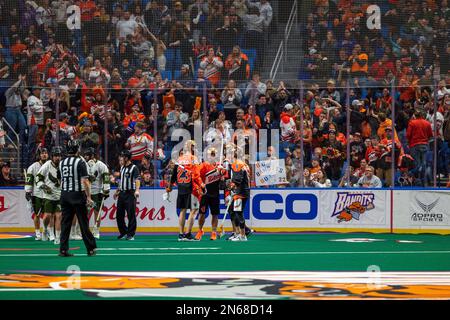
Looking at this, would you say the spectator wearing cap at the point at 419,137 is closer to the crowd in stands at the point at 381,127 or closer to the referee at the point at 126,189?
the crowd in stands at the point at 381,127

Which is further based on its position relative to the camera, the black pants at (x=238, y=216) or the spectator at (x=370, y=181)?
the spectator at (x=370, y=181)

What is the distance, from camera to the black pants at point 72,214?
1619 centimetres

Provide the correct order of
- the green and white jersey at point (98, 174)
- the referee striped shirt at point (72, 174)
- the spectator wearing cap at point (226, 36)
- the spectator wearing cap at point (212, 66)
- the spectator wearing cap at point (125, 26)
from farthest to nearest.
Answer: the spectator wearing cap at point (125, 26) → the spectator wearing cap at point (226, 36) → the spectator wearing cap at point (212, 66) → the green and white jersey at point (98, 174) → the referee striped shirt at point (72, 174)

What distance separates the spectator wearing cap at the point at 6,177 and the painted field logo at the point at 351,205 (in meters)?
7.95

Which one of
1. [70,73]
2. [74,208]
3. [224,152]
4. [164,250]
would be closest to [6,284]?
[74,208]

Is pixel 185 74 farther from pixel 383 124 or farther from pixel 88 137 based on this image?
pixel 383 124

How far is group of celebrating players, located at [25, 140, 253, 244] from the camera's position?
2017cm

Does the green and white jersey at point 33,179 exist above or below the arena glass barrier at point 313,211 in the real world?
above

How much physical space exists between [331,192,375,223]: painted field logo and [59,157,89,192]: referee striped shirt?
27.7ft

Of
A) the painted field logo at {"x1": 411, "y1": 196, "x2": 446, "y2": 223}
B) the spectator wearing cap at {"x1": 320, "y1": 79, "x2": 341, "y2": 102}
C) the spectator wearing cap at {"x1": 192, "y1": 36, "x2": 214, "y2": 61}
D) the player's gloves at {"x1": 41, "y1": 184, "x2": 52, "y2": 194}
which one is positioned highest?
the spectator wearing cap at {"x1": 192, "y1": 36, "x2": 214, "y2": 61}

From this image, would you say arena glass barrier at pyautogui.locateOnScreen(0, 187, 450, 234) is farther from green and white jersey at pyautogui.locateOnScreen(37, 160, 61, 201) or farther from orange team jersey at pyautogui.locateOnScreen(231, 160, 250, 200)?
orange team jersey at pyautogui.locateOnScreen(231, 160, 250, 200)

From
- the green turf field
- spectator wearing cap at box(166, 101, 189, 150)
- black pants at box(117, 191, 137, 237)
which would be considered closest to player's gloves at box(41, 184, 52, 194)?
the green turf field

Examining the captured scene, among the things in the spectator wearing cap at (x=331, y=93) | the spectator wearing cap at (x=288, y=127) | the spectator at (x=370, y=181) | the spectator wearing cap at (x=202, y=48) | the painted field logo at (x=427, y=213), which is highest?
the spectator wearing cap at (x=202, y=48)

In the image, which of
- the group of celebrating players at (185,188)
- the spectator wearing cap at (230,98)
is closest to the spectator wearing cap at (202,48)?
the spectator wearing cap at (230,98)
